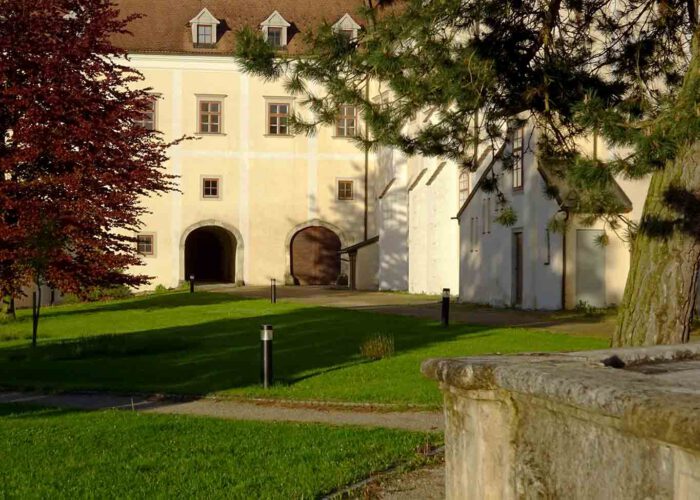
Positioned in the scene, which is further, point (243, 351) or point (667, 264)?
point (243, 351)

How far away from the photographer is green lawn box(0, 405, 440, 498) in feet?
22.6

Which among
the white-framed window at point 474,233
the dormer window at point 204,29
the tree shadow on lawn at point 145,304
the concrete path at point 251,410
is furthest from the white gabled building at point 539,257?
the dormer window at point 204,29

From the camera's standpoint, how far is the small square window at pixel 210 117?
4609 cm

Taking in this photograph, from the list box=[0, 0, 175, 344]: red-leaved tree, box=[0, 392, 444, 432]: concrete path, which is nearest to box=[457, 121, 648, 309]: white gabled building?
box=[0, 0, 175, 344]: red-leaved tree

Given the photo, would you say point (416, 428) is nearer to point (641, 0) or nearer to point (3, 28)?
point (641, 0)

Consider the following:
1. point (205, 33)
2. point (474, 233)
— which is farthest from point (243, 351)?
point (205, 33)

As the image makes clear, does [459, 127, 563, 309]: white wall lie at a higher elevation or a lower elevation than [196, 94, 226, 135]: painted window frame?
lower

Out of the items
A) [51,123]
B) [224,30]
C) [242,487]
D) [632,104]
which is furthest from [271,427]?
[224,30]

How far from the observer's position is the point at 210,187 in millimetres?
46125

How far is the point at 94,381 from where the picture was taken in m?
13.5

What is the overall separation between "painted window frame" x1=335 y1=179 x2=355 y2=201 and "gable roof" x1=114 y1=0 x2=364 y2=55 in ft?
21.2

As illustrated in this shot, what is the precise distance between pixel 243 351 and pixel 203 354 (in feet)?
2.13

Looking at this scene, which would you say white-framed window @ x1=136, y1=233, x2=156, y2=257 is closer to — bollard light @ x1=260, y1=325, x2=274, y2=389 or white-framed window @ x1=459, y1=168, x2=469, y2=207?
white-framed window @ x1=459, y1=168, x2=469, y2=207

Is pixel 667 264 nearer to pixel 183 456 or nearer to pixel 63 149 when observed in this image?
pixel 183 456
